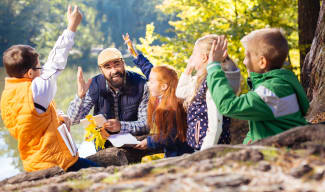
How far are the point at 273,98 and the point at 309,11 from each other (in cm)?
536

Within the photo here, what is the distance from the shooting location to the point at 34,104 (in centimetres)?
A: 283

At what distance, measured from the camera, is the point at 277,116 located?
2.44 metres

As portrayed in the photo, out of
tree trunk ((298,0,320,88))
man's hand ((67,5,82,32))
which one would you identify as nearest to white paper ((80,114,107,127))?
man's hand ((67,5,82,32))

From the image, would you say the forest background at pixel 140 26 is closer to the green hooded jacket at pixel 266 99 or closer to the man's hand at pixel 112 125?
the green hooded jacket at pixel 266 99

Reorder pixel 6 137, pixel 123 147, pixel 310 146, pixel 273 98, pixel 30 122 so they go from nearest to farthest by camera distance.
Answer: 1. pixel 310 146
2. pixel 273 98
3. pixel 30 122
4. pixel 123 147
5. pixel 6 137

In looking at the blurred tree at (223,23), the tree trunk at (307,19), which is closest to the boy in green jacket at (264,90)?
the tree trunk at (307,19)

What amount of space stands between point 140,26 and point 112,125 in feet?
193

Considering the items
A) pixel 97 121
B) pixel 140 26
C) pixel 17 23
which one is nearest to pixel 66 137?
pixel 97 121

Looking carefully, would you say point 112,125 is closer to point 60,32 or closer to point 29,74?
point 29,74

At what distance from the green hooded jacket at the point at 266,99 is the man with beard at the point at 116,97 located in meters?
1.71

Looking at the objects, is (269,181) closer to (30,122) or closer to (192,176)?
(192,176)

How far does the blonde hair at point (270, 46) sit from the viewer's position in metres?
2.47

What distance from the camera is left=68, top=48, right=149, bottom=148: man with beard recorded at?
3.98 metres

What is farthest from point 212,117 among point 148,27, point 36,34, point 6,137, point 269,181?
point 36,34
